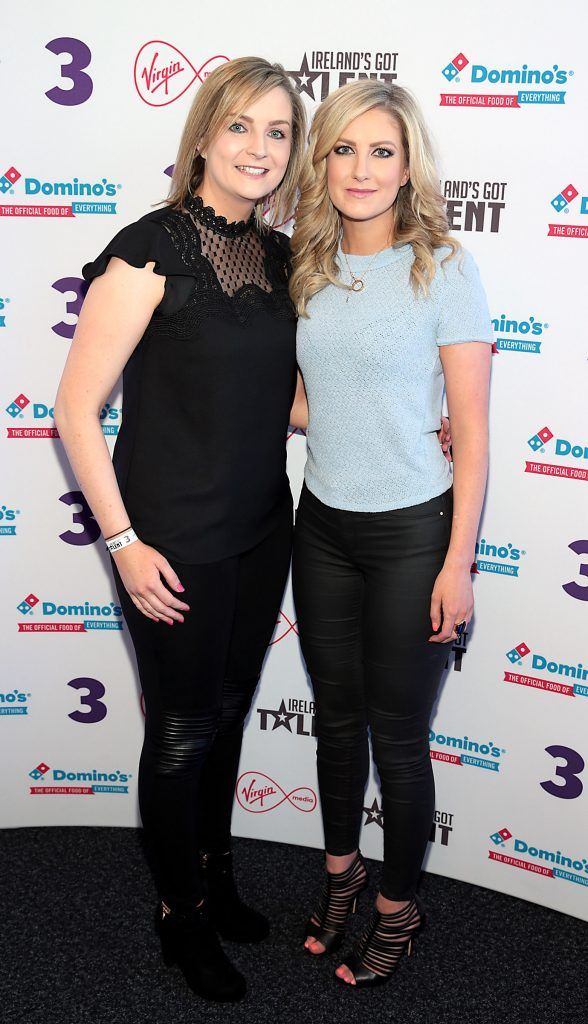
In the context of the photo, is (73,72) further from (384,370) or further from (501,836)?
(501,836)

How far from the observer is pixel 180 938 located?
6.61 feet

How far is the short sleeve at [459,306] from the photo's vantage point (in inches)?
66.2

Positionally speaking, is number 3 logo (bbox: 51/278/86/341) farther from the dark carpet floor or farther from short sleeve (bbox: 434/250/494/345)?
the dark carpet floor

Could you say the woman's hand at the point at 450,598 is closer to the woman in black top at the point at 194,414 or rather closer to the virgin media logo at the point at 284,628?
the woman in black top at the point at 194,414

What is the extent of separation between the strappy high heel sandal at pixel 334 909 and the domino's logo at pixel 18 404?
1.39 metres

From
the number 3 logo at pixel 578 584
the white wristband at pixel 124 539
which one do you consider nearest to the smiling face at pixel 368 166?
the white wristband at pixel 124 539

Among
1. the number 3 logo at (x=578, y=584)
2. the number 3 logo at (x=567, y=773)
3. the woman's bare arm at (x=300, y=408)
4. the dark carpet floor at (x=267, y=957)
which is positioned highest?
the woman's bare arm at (x=300, y=408)

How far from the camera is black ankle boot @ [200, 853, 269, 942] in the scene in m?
2.17

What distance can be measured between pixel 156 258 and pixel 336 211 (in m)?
0.45

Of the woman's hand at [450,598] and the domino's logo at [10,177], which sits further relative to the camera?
the domino's logo at [10,177]

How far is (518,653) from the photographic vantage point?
2289 mm

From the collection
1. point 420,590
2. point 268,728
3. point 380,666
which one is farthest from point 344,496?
point 268,728

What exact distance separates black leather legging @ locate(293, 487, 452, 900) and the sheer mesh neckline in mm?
569

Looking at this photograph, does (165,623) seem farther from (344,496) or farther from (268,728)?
(268,728)
